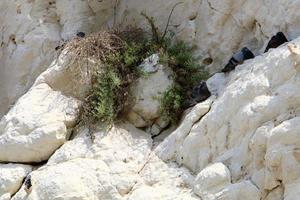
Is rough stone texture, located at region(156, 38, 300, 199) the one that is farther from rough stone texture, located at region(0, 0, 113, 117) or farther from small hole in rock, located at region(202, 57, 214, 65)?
rough stone texture, located at region(0, 0, 113, 117)

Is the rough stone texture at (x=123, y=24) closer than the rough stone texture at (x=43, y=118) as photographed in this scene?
Yes

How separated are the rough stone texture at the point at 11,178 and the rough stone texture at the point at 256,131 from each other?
1215 mm

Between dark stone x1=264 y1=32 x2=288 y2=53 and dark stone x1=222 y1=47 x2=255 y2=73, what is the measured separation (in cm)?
21

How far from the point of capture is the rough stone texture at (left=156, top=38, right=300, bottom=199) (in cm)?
372

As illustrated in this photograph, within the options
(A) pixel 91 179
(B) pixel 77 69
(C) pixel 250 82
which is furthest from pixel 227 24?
(A) pixel 91 179

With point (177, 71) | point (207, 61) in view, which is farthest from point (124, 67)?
point (207, 61)

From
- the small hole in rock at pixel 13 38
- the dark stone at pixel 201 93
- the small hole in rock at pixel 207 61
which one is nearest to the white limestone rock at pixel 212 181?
the dark stone at pixel 201 93

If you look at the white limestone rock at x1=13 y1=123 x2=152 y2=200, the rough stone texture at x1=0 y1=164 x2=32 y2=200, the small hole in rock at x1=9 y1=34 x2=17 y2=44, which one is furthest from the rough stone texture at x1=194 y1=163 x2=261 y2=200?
the small hole in rock at x1=9 y1=34 x2=17 y2=44

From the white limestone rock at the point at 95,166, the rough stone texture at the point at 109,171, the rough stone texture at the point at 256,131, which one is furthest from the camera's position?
the white limestone rock at the point at 95,166

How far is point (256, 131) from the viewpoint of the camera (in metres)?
3.97

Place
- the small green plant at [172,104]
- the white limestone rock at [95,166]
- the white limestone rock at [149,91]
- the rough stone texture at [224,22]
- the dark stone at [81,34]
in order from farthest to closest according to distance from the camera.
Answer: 1. the dark stone at [81,34]
2. the white limestone rock at [149,91]
3. the small green plant at [172,104]
4. the rough stone texture at [224,22]
5. the white limestone rock at [95,166]

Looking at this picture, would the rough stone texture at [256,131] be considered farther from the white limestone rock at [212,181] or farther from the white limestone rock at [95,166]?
the white limestone rock at [95,166]

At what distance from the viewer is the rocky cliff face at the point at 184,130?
390cm

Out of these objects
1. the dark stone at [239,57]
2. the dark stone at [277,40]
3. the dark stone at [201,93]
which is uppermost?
the dark stone at [277,40]
